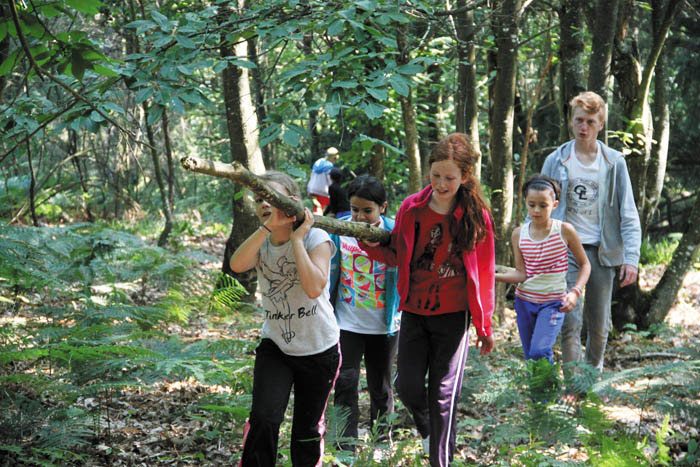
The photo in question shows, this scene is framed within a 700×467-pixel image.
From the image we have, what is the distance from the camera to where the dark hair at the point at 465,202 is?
3758 mm

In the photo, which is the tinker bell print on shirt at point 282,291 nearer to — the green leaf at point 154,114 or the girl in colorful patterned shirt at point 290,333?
the girl in colorful patterned shirt at point 290,333

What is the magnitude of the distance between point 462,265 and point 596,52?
165 inches

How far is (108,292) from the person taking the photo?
6383 millimetres

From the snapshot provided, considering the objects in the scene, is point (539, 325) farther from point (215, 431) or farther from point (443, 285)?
point (215, 431)

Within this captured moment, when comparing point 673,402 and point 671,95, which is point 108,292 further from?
point 671,95

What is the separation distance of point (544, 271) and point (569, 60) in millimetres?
3413

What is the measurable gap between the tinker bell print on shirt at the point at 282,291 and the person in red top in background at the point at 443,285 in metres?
0.83


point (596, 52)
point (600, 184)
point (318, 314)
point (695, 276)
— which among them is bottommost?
point (695, 276)

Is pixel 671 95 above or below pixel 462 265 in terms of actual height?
above

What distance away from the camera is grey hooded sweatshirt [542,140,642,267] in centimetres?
503

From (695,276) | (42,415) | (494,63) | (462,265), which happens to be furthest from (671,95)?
(42,415)

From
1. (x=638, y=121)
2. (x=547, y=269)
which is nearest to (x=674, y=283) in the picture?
(x=638, y=121)

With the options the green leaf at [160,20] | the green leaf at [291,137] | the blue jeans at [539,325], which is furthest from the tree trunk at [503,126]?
the green leaf at [160,20]

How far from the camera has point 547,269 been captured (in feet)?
15.7
